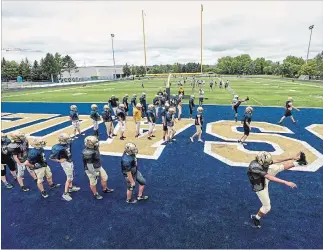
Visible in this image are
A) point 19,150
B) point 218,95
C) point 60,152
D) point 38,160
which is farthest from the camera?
point 218,95

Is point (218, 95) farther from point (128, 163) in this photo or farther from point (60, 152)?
point (60, 152)

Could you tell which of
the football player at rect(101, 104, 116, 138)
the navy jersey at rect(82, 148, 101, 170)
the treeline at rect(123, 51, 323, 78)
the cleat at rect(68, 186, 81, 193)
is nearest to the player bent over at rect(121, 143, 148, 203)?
the navy jersey at rect(82, 148, 101, 170)

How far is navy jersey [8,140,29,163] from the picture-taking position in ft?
22.4

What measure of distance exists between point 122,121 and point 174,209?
6.60 meters

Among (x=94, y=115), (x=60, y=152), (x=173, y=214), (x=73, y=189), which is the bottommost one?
(x=173, y=214)

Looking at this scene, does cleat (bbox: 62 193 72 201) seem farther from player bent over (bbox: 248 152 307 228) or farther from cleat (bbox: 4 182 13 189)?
player bent over (bbox: 248 152 307 228)

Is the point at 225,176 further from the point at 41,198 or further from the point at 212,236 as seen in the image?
the point at 41,198

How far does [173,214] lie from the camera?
6.03m

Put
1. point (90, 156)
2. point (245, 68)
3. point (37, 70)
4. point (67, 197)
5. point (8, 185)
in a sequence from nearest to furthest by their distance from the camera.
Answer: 1. point (90, 156)
2. point (67, 197)
3. point (8, 185)
4. point (37, 70)
5. point (245, 68)

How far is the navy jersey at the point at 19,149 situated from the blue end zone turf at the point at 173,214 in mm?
1077

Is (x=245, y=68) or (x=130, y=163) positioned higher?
(x=245, y=68)

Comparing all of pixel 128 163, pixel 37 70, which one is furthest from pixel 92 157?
pixel 37 70

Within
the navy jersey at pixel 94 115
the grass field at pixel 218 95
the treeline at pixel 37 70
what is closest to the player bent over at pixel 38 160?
the navy jersey at pixel 94 115

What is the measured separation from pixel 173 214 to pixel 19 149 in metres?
4.79
